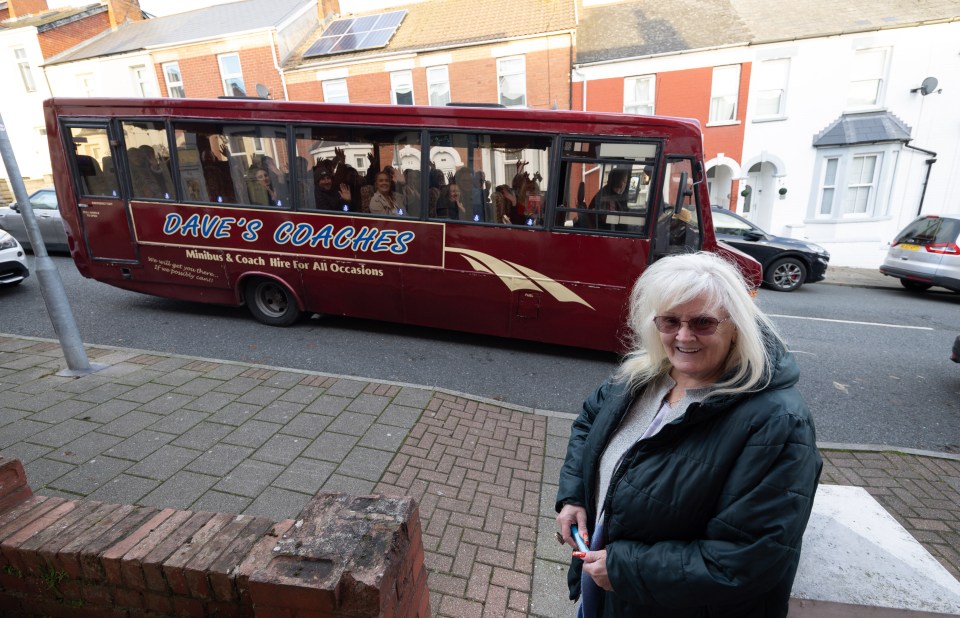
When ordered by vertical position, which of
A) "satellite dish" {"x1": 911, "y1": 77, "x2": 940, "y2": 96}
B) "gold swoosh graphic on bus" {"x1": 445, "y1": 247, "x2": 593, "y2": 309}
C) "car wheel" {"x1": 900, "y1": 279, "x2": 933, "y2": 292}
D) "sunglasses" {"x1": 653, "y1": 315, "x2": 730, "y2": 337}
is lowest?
"car wheel" {"x1": 900, "y1": 279, "x2": 933, "y2": 292}

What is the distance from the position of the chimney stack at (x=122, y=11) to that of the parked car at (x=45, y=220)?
66.5 feet

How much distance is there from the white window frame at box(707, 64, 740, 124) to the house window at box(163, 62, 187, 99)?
21.4 meters

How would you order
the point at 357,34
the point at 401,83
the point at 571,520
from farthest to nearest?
the point at 357,34 → the point at 401,83 → the point at 571,520

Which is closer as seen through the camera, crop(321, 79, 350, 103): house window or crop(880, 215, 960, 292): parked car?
crop(880, 215, 960, 292): parked car

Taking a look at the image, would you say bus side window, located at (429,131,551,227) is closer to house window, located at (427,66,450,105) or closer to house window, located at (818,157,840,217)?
house window, located at (427,66,450,105)

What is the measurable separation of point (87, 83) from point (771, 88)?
28.4 meters

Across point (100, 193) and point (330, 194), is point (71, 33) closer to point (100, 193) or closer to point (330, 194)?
point (100, 193)

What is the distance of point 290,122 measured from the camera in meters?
5.45

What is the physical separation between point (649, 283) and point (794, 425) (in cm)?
59

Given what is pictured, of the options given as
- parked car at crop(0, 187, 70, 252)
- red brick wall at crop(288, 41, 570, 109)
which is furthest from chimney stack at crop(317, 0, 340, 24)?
parked car at crop(0, 187, 70, 252)

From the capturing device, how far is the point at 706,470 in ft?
4.07

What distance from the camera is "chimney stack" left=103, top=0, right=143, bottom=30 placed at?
23.3 meters

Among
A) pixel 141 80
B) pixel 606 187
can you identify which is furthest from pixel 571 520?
pixel 141 80

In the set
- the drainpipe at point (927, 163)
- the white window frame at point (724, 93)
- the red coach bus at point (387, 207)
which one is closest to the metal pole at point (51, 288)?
the red coach bus at point (387, 207)
